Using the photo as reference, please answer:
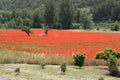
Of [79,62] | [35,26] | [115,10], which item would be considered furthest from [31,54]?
[115,10]

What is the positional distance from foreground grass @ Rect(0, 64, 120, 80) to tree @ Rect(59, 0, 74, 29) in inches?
3700

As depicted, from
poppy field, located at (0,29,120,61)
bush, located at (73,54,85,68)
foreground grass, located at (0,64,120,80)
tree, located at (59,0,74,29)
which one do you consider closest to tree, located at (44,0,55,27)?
tree, located at (59,0,74,29)

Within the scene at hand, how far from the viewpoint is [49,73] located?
70.2 feet

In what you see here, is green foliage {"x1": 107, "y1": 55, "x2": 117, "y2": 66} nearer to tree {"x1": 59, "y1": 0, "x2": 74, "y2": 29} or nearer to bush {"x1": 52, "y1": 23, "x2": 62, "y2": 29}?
tree {"x1": 59, "y1": 0, "x2": 74, "y2": 29}

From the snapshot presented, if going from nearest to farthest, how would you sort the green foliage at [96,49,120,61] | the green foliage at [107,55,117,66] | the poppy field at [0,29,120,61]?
the green foliage at [107,55,117,66] → the green foliage at [96,49,120,61] → the poppy field at [0,29,120,61]

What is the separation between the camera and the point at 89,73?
72.8 feet

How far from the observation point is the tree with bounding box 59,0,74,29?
119m

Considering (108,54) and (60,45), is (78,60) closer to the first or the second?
(108,54)

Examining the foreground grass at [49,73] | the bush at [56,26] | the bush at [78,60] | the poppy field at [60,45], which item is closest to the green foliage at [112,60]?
the foreground grass at [49,73]

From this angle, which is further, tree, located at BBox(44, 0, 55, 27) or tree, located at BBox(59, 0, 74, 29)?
tree, located at BBox(44, 0, 55, 27)

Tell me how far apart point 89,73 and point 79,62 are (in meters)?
2.25

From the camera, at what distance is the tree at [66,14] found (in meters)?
119

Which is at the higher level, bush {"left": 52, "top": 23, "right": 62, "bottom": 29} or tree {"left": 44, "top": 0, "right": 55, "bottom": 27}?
tree {"left": 44, "top": 0, "right": 55, "bottom": 27}

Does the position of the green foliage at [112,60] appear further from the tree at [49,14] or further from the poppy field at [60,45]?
the tree at [49,14]
